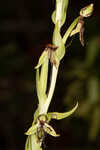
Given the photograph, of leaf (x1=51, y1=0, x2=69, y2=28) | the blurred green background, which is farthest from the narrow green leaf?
the blurred green background

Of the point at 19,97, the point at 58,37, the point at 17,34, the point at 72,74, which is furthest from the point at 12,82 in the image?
the point at 58,37

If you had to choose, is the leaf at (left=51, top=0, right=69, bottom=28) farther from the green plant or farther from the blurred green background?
the blurred green background

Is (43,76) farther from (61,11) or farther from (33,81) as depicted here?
(33,81)

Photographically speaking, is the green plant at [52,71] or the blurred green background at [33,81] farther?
the blurred green background at [33,81]

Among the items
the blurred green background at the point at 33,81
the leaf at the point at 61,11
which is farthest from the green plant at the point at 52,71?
the blurred green background at the point at 33,81

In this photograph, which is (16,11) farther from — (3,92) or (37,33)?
(3,92)

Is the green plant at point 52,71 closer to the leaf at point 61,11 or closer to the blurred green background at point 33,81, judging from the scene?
the leaf at point 61,11
